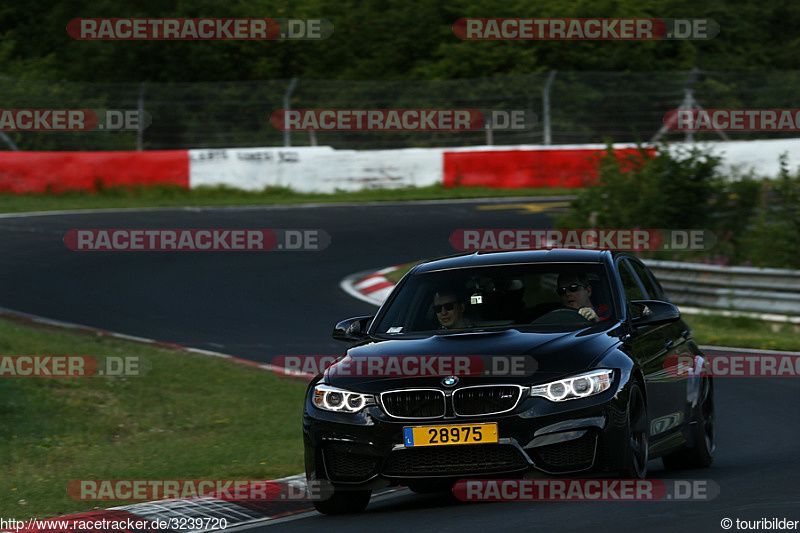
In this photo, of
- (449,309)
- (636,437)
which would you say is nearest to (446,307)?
(449,309)

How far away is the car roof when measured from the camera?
8.17m

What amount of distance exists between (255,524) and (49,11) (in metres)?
43.8

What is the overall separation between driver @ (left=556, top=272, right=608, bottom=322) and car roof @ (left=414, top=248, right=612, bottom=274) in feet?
0.52

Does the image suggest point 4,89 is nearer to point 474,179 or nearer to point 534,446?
point 474,179

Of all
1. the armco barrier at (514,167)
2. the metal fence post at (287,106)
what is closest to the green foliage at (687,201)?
the armco barrier at (514,167)

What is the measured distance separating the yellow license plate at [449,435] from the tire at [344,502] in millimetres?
604

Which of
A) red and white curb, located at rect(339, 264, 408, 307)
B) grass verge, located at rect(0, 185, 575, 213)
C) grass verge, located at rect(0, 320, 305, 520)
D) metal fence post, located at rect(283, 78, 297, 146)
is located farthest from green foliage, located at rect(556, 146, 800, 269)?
metal fence post, located at rect(283, 78, 297, 146)

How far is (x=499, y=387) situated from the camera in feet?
22.1

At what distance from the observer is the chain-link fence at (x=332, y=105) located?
30266 mm

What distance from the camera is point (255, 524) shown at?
23.6 feet

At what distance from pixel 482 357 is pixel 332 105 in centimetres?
2486

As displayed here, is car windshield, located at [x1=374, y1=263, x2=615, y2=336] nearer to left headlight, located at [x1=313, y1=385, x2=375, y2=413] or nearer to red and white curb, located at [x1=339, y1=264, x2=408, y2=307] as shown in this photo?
left headlight, located at [x1=313, y1=385, x2=375, y2=413]

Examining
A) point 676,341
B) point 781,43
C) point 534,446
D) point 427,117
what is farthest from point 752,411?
point 781,43

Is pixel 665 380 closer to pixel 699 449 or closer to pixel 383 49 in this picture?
pixel 699 449
